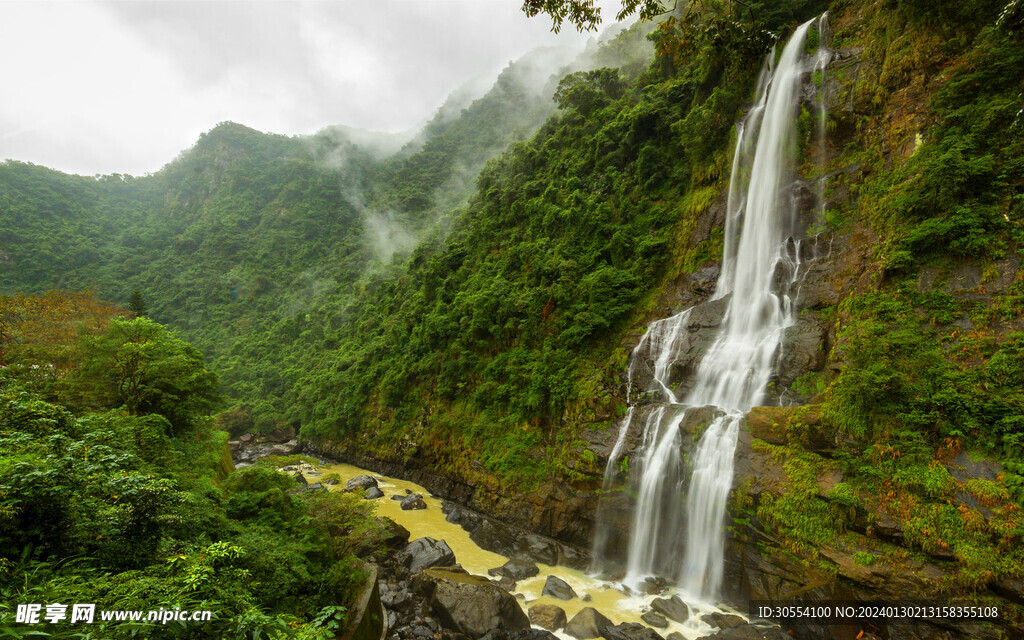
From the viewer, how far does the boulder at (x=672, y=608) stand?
925 centimetres

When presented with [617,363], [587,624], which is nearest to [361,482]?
[617,363]

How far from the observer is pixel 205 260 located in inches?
2253

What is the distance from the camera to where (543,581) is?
1141 cm

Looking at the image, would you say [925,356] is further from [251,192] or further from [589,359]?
[251,192]

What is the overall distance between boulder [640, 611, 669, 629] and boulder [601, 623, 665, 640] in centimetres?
32

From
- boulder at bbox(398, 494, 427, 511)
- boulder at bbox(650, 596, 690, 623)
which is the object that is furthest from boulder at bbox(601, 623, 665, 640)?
boulder at bbox(398, 494, 427, 511)

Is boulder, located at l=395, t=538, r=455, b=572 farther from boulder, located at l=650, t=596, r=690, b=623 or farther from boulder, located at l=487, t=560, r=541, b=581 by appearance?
boulder, located at l=650, t=596, r=690, b=623

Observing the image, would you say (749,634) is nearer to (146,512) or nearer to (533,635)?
(533,635)

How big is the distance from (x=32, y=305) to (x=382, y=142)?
95.7 m

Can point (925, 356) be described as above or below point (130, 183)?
below

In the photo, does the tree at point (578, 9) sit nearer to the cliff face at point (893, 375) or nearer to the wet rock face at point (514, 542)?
the cliff face at point (893, 375)

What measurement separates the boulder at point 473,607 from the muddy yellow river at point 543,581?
1086mm

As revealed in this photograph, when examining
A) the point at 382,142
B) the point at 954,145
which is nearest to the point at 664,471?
the point at 954,145

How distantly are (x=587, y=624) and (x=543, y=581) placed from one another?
8.77ft
